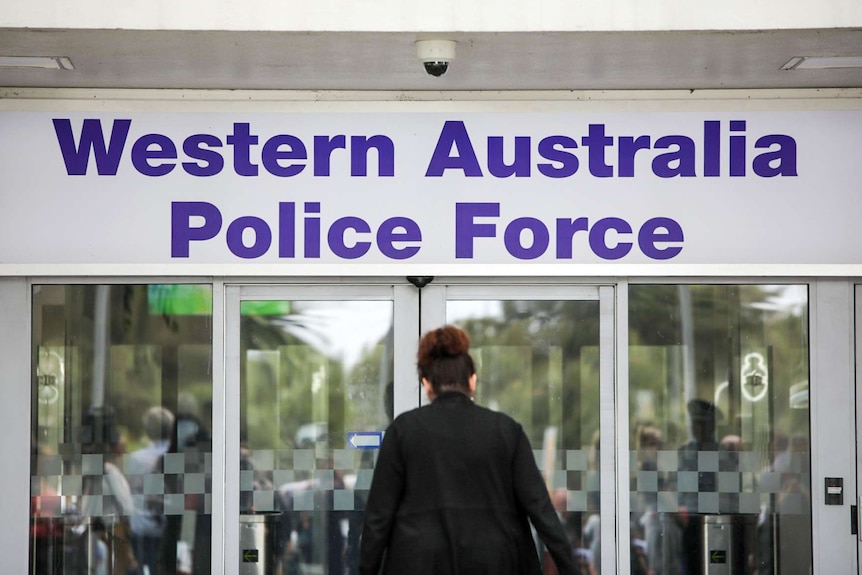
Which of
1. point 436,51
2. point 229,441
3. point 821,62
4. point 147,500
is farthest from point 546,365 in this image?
point 147,500

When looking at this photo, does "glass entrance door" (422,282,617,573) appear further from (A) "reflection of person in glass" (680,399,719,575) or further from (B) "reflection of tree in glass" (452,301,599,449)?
(A) "reflection of person in glass" (680,399,719,575)

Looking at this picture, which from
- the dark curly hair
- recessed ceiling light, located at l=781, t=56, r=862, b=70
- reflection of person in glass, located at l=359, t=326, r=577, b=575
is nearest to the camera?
reflection of person in glass, located at l=359, t=326, r=577, b=575

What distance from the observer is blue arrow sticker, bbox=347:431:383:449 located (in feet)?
23.8

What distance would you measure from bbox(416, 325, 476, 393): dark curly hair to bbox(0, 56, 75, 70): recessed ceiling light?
3.09 metres

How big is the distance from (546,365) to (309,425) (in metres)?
1.53

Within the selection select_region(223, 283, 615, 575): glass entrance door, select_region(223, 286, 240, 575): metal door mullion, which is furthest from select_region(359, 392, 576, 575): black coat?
select_region(223, 286, 240, 575): metal door mullion

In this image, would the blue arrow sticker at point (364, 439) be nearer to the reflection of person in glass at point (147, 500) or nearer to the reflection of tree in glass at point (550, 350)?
the reflection of tree in glass at point (550, 350)

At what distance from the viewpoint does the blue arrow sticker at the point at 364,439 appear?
724 cm

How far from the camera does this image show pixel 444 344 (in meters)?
4.56

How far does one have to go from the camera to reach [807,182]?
7.21 m

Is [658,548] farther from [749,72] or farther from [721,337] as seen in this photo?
[749,72]

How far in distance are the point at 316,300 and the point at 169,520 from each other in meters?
1.63

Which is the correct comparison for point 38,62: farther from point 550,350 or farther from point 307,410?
point 550,350

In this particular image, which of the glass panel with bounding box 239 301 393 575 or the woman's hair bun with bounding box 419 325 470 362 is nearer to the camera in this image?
the woman's hair bun with bounding box 419 325 470 362
